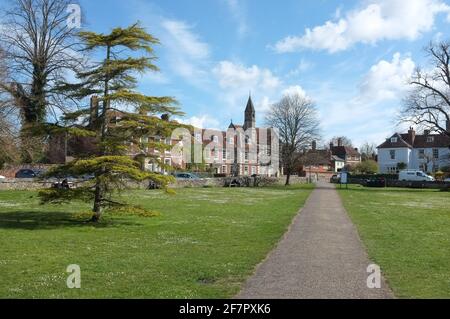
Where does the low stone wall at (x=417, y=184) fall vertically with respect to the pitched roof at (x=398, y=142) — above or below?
below

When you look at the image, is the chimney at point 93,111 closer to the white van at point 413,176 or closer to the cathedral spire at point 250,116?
the white van at point 413,176

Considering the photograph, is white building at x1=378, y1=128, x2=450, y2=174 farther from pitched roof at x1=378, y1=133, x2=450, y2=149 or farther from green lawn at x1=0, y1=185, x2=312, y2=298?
green lawn at x1=0, y1=185, x2=312, y2=298

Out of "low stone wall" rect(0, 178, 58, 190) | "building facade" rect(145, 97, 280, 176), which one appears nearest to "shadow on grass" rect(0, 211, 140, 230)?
"low stone wall" rect(0, 178, 58, 190)

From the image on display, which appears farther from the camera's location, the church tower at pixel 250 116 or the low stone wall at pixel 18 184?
the church tower at pixel 250 116

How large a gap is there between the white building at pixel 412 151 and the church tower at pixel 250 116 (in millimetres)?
27562

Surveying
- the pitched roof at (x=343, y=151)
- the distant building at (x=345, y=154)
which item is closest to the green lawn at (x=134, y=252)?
the distant building at (x=345, y=154)

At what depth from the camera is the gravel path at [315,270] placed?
809 centimetres

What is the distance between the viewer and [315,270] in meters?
9.92

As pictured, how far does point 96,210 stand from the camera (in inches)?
731

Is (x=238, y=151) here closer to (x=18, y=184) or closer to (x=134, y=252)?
(x=18, y=184)

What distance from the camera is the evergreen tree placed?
17.8 metres

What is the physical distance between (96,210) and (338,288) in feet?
40.5
